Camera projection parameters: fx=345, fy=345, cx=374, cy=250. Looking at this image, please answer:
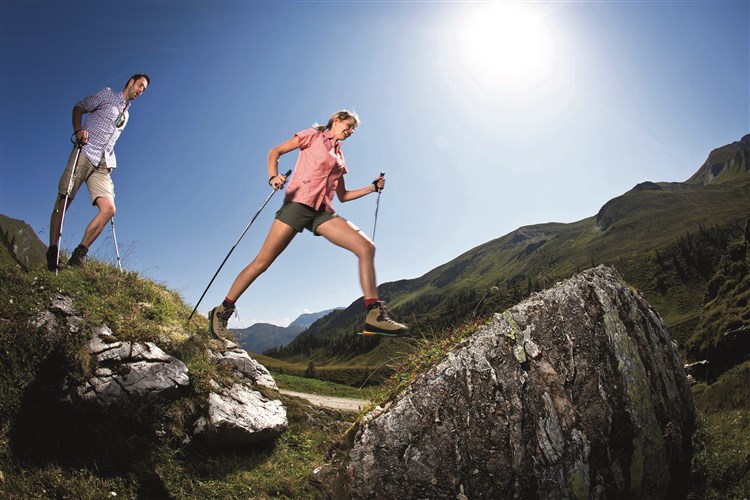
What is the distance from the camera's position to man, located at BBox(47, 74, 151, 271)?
7.01 meters

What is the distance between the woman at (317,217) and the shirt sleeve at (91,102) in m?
5.52

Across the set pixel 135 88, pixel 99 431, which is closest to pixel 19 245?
pixel 135 88

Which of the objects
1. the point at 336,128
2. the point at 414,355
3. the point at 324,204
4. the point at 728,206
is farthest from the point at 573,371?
the point at 728,206

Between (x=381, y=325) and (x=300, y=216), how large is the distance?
1.60 m

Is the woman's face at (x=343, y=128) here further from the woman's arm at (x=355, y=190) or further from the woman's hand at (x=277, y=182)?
the woman's hand at (x=277, y=182)

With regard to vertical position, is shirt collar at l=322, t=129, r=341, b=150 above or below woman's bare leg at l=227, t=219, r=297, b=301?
above

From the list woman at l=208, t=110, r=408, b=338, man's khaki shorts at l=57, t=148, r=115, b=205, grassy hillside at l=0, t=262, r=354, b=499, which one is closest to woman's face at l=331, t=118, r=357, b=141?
woman at l=208, t=110, r=408, b=338

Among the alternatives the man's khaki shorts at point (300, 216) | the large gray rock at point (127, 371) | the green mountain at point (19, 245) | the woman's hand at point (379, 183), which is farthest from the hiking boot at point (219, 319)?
the green mountain at point (19, 245)

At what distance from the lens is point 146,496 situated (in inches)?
195

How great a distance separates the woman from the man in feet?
15.6

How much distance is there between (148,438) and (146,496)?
98 cm

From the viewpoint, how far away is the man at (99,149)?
23.0ft

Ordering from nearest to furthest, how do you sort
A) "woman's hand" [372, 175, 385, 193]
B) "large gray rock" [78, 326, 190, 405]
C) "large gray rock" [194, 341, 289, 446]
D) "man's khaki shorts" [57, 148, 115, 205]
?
1. "woman's hand" [372, 175, 385, 193]
2. "large gray rock" [78, 326, 190, 405]
3. "large gray rock" [194, 341, 289, 446]
4. "man's khaki shorts" [57, 148, 115, 205]

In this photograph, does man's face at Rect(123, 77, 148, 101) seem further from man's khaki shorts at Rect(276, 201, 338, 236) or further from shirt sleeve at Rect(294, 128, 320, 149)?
man's khaki shorts at Rect(276, 201, 338, 236)
